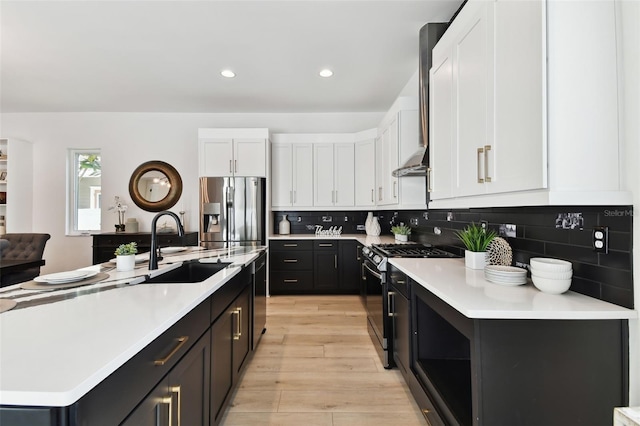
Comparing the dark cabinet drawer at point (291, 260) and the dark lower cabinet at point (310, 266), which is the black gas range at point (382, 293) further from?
the dark cabinet drawer at point (291, 260)

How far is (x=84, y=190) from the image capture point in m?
4.87

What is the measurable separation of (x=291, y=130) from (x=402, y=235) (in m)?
2.54

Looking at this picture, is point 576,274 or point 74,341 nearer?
point 74,341

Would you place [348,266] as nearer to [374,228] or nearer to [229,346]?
[374,228]

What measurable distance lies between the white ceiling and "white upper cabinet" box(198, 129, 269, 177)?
49 cm

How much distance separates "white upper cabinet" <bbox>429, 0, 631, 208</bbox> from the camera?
41.6 inches

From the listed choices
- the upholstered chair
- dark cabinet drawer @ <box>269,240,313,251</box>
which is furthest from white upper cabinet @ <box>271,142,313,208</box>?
the upholstered chair

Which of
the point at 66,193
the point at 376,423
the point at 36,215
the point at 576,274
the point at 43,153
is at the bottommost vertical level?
the point at 376,423

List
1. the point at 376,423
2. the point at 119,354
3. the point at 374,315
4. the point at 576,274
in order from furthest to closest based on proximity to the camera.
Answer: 1. the point at 374,315
2. the point at 376,423
3. the point at 576,274
4. the point at 119,354

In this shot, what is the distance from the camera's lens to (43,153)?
4.74 m

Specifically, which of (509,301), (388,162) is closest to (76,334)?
(509,301)

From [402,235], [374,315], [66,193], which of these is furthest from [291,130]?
[66,193]

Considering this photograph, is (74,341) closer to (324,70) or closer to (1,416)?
(1,416)

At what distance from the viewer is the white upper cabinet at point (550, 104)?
106 centimetres
